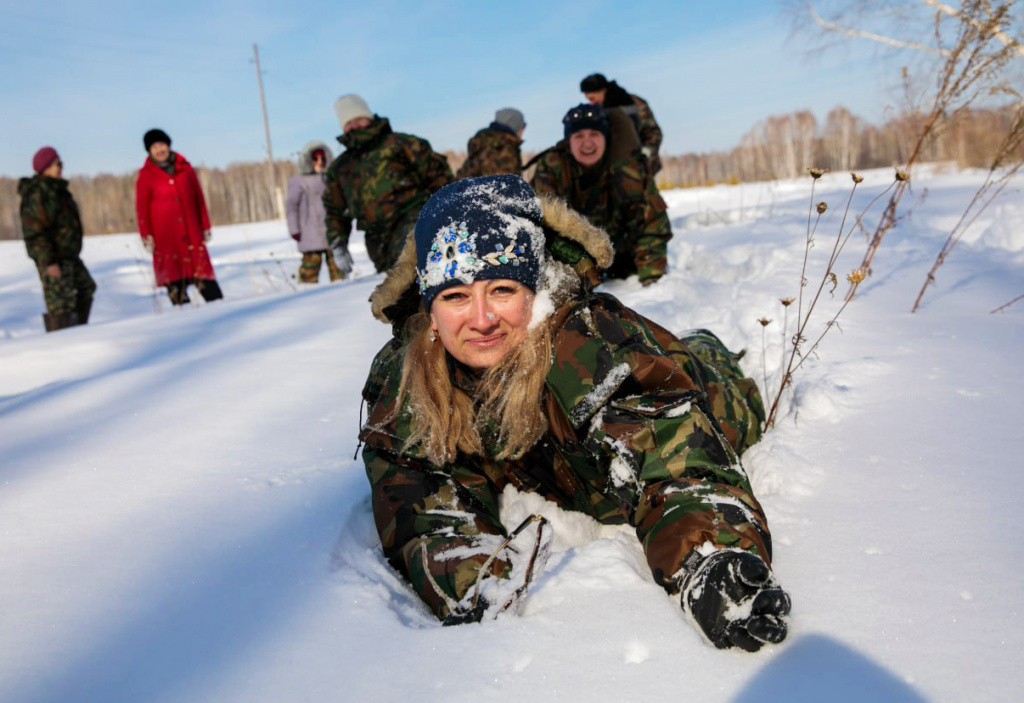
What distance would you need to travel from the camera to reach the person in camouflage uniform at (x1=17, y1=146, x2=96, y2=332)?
202 inches

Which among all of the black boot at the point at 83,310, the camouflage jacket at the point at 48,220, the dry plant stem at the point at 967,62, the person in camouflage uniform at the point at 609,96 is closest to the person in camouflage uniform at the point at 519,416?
the dry plant stem at the point at 967,62

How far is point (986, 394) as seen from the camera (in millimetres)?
1976

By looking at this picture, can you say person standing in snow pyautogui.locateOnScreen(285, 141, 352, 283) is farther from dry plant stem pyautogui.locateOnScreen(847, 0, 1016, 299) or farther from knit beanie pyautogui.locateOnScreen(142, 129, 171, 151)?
dry plant stem pyautogui.locateOnScreen(847, 0, 1016, 299)

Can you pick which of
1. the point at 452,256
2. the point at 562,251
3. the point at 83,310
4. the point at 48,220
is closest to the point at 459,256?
the point at 452,256

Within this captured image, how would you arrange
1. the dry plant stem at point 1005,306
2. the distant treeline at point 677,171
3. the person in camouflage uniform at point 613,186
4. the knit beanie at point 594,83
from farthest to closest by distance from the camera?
the distant treeline at point 677,171 → the knit beanie at point 594,83 → the person in camouflage uniform at point 613,186 → the dry plant stem at point 1005,306

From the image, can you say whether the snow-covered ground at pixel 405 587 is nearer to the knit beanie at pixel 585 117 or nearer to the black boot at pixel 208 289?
the knit beanie at pixel 585 117

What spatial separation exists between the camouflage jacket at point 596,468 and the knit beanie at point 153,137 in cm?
470

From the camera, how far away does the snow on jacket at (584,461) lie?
1.28 m

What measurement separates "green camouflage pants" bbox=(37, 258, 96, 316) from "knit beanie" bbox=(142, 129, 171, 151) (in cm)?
122

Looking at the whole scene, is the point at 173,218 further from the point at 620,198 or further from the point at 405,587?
the point at 405,587

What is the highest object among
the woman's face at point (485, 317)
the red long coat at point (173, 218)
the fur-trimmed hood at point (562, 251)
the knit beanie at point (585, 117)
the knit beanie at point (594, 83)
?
the knit beanie at point (594, 83)

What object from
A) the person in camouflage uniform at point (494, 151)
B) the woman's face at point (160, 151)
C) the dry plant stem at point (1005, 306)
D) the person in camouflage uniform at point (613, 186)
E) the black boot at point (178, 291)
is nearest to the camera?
the dry plant stem at point (1005, 306)

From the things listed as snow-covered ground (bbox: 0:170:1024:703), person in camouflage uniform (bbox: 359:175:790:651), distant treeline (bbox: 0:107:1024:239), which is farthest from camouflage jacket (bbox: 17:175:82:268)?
distant treeline (bbox: 0:107:1024:239)

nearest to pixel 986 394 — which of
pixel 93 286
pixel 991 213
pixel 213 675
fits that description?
pixel 213 675
